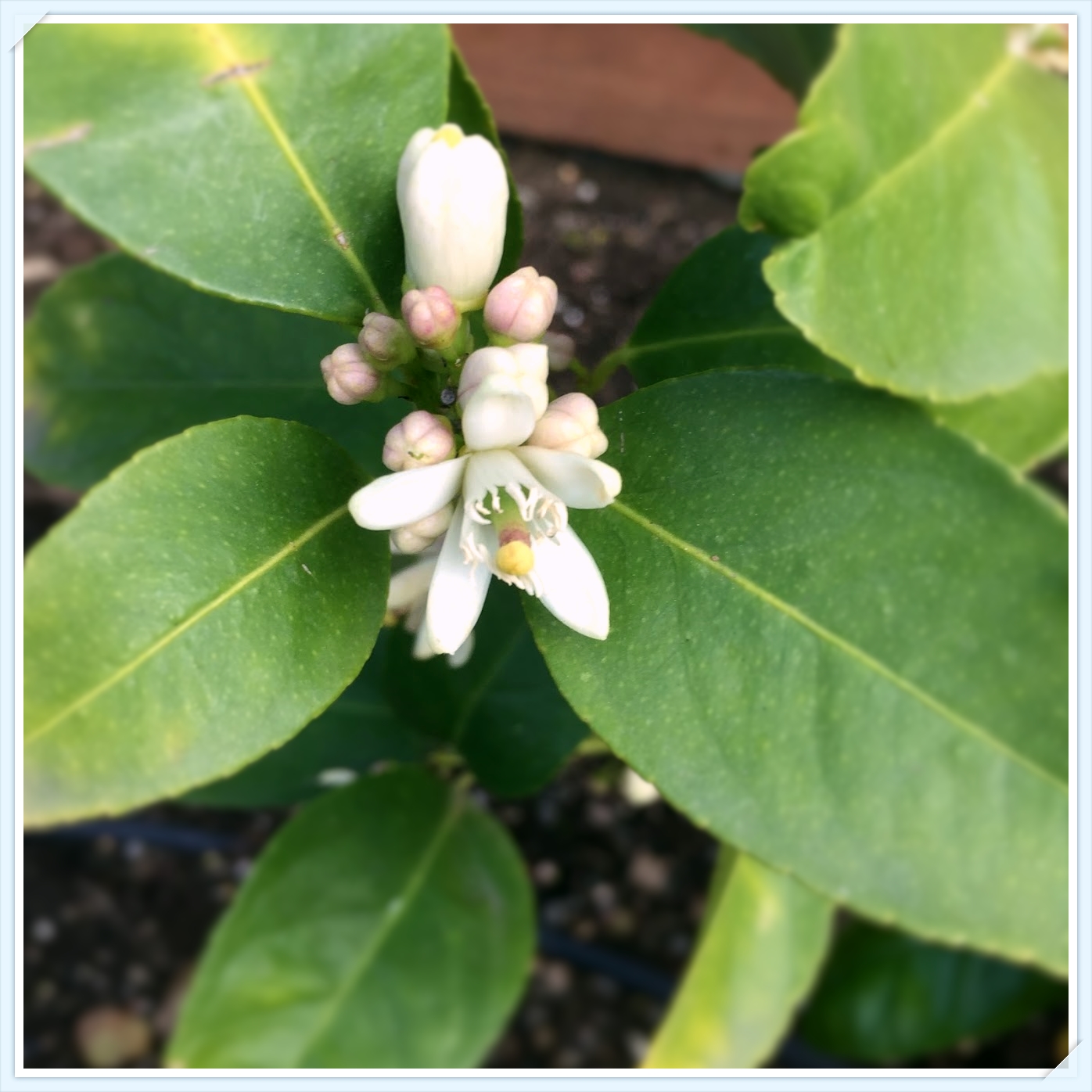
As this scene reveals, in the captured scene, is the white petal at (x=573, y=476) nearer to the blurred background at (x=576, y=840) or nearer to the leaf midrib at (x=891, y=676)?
the leaf midrib at (x=891, y=676)

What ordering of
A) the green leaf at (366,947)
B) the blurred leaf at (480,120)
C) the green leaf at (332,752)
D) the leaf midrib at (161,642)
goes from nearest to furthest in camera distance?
the leaf midrib at (161,642), the blurred leaf at (480,120), the green leaf at (366,947), the green leaf at (332,752)

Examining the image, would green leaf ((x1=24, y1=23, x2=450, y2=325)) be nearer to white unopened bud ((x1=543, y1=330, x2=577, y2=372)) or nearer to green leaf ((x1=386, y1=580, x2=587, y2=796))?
white unopened bud ((x1=543, y1=330, x2=577, y2=372))

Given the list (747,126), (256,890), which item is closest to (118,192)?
(256,890)

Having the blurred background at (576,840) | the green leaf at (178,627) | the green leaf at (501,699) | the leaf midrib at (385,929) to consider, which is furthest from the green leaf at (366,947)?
the green leaf at (178,627)

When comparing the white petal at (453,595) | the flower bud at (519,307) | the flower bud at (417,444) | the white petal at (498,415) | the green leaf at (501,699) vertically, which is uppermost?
the flower bud at (519,307)

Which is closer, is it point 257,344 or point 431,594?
point 431,594

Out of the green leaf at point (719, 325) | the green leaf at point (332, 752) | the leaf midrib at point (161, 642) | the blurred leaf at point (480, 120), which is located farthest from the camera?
the green leaf at point (332, 752)

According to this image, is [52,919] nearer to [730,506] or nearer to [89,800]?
[89,800]

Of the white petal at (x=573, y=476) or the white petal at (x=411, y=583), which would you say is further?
the white petal at (x=411, y=583)
